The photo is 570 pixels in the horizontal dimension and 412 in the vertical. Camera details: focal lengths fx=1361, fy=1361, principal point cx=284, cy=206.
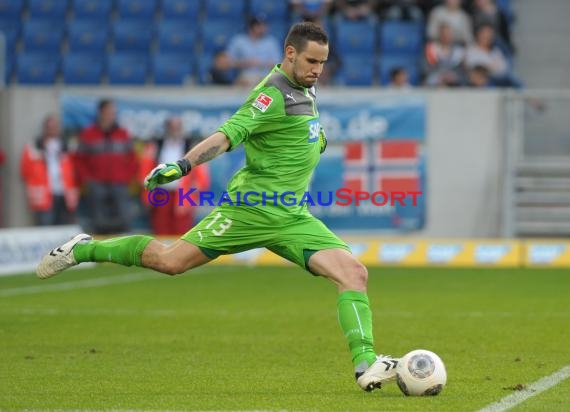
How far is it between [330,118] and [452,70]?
212 centimetres

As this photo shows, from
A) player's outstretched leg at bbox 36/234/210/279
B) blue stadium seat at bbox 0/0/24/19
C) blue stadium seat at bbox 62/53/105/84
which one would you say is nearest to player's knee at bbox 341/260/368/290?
player's outstretched leg at bbox 36/234/210/279

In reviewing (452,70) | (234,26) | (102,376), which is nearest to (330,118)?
(452,70)

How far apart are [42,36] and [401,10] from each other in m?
6.61

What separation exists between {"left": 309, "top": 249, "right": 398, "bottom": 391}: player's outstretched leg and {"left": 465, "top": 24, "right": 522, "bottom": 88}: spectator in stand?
1384 cm

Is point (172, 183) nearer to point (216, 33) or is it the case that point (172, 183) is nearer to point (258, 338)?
point (216, 33)

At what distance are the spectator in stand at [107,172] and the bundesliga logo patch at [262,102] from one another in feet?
43.3

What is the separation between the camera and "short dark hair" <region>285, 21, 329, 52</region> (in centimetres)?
855

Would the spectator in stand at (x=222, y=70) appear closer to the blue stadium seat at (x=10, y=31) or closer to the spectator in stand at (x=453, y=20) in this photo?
the spectator in stand at (x=453, y=20)

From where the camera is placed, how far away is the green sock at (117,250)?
9.08 meters

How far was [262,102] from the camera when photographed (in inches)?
336

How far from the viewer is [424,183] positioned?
21.4 meters

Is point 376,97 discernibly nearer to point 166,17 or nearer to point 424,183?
point 424,183

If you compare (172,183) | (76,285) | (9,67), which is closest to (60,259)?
(76,285)

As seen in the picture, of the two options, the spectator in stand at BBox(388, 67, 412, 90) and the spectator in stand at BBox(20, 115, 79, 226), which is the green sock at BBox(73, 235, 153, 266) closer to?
the spectator in stand at BBox(20, 115, 79, 226)
